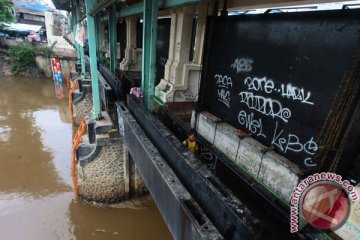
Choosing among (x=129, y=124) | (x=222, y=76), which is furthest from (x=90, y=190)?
(x=222, y=76)

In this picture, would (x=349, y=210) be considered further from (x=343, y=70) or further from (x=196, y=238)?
(x=196, y=238)

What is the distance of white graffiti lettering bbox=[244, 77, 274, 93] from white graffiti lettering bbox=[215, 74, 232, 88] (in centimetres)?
51

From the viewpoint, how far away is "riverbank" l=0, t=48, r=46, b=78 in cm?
2208

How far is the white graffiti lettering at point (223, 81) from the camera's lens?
4796mm

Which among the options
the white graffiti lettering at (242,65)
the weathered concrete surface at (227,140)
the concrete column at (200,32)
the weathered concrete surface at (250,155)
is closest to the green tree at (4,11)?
the concrete column at (200,32)

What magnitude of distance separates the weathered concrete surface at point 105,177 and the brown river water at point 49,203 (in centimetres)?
40

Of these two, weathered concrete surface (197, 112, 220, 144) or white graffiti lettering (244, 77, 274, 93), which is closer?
white graffiti lettering (244, 77, 274, 93)

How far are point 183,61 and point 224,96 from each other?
209 centimetres

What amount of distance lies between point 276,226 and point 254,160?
3.72 ft

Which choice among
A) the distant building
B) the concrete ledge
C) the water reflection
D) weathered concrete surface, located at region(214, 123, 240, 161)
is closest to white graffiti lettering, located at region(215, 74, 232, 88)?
weathered concrete surface, located at region(214, 123, 240, 161)

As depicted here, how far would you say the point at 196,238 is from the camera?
2.30m

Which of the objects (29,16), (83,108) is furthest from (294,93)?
(29,16)

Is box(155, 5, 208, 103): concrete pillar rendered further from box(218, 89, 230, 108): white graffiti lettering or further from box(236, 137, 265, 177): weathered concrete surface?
box(236, 137, 265, 177): weathered concrete surface

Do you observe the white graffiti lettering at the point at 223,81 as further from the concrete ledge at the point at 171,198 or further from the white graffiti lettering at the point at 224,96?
the concrete ledge at the point at 171,198
